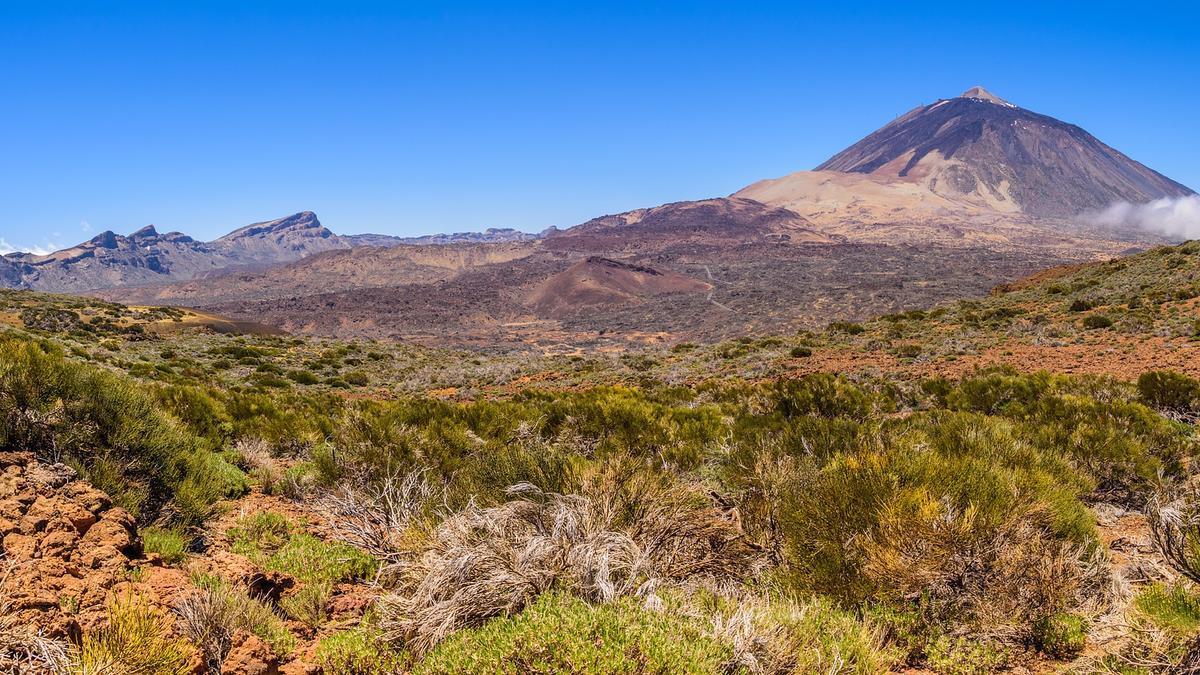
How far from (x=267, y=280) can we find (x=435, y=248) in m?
34.7

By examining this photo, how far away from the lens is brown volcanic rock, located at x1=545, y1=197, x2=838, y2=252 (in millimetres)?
128750

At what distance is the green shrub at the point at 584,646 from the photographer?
7.38 ft

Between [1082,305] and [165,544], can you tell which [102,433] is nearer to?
[165,544]

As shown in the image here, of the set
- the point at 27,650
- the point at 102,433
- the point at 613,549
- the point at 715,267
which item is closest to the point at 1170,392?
the point at 613,549

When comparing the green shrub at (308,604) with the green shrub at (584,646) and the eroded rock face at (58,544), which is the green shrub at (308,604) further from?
the green shrub at (584,646)

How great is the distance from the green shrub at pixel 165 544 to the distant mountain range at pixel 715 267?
45.3 metres

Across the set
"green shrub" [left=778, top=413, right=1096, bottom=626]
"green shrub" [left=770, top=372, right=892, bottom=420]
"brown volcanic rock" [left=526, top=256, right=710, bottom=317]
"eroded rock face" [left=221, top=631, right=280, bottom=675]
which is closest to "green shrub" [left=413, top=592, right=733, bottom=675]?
"eroded rock face" [left=221, top=631, right=280, bottom=675]

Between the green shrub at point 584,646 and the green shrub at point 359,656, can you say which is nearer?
the green shrub at point 584,646

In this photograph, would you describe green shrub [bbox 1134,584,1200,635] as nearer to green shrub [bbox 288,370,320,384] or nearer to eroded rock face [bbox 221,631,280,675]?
eroded rock face [bbox 221,631,280,675]

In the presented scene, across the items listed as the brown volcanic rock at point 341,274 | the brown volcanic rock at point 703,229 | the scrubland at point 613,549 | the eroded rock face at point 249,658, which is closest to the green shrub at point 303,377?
the scrubland at point 613,549

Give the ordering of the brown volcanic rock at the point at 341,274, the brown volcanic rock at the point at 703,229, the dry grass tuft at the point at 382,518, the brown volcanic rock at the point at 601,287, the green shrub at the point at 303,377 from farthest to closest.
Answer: the brown volcanic rock at the point at 703,229 → the brown volcanic rock at the point at 341,274 → the brown volcanic rock at the point at 601,287 → the green shrub at the point at 303,377 → the dry grass tuft at the point at 382,518

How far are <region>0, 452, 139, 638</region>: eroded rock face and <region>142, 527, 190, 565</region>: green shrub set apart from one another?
119 mm

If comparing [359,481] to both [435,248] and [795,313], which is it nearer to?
[795,313]

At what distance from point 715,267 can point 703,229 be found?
155 feet
